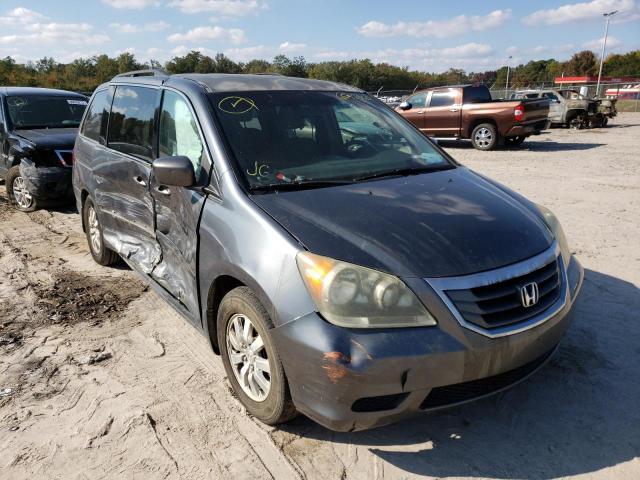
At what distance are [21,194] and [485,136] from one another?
475 inches

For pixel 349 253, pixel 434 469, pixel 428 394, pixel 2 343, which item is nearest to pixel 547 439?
pixel 434 469

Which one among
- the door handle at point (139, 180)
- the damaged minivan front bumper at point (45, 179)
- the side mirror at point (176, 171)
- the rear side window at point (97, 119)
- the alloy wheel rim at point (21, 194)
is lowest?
the alloy wheel rim at point (21, 194)

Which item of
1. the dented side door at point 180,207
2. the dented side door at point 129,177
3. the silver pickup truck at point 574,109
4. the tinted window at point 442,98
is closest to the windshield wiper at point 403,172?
the dented side door at point 180,207

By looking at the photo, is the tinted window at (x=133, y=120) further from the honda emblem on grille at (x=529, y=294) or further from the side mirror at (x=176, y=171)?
the honda emblem on grille at (x=529, y=294)

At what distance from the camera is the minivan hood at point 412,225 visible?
2412 millimetres

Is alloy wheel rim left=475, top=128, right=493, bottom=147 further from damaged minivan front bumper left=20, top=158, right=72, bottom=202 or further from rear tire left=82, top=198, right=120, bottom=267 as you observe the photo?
rear tire left=82, top=198, right=120, bottom=267

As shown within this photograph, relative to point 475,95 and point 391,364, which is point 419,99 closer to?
point 475,95

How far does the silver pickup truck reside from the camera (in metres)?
20.3

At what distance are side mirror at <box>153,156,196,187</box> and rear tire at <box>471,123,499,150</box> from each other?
13358mm

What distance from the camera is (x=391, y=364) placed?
2201 millimetres

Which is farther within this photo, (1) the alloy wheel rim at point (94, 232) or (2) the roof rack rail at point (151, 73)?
(1) the alloy wheel rim at point (94, 232)

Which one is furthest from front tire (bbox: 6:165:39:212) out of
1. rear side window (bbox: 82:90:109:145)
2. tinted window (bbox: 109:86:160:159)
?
tinted window (bbox: 109:86:160:159)

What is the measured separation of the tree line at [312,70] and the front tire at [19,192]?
1351cm

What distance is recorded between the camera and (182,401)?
308 centimetres
